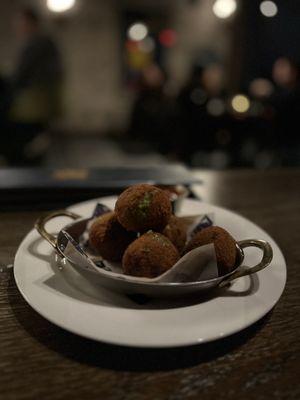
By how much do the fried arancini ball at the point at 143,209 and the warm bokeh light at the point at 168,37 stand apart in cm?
694

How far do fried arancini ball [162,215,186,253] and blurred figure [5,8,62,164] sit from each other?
10.2 ft

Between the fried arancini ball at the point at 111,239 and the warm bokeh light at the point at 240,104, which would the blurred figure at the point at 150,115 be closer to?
the warm bokeh light at the point at 240,104

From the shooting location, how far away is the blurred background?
12.0 feet

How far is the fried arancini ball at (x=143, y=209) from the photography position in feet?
2.25

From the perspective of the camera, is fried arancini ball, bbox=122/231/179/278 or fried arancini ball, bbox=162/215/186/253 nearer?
fried arancini ball, bbox=122/231/179/278

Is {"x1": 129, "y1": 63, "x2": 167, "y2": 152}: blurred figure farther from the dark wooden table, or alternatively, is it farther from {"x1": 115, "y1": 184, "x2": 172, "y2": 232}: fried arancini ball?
the dark wooden table

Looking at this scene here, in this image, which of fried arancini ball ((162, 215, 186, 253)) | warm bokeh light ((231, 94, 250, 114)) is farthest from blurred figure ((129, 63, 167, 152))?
fried arancini ball ((162, 215, 186, 253))

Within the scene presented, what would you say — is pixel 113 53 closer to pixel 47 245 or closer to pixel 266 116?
pixel 266 116

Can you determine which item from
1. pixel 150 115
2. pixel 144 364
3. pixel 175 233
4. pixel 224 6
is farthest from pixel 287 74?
pixel 144 364

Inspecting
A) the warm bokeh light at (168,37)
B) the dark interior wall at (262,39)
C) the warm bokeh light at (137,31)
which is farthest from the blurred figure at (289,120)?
the warm bokeh light at (137,31)

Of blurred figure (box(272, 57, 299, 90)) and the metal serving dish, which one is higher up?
blurred figure (box(272, 57, 299, 90))

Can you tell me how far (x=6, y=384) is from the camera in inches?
19.5

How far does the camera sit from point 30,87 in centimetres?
374

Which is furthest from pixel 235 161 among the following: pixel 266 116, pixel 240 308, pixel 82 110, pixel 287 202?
pixel 82 110
